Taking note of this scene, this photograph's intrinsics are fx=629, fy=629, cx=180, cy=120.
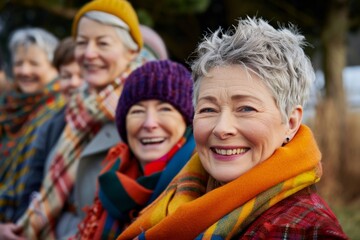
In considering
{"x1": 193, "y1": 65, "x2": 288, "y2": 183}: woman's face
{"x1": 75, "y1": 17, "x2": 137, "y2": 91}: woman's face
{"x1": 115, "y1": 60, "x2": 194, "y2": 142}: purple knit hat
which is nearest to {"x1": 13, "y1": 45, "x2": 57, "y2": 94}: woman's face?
{"x1": 75, "y1": 17, "x2": 137, "y2": 91}: woman's face

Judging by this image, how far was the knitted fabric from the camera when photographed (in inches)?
150

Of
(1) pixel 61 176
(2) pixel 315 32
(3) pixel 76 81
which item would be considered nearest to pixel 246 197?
(1) pixel 61 176

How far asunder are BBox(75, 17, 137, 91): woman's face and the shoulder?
74.0 inches

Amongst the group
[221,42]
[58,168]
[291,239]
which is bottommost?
[58,168]

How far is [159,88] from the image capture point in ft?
9.80

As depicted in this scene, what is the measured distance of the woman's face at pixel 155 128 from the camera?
2.99 meters

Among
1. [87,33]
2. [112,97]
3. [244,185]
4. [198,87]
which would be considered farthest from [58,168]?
[244,185]

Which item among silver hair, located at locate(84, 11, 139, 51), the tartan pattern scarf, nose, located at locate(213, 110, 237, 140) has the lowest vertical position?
the tartan pattern scarf

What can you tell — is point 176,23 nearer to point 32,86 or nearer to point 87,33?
point 32,86

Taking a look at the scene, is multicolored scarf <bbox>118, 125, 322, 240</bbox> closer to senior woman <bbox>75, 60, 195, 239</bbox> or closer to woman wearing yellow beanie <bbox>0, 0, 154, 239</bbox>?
senior woman <bbox>75, 60, 195, 239</bbox>

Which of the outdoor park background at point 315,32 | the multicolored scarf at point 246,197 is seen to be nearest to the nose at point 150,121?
the multicolored scarf at point 246,197

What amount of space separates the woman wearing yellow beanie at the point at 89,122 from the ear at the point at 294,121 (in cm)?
155

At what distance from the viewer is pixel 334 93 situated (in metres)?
8.27

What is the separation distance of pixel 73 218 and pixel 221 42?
1913 mm
